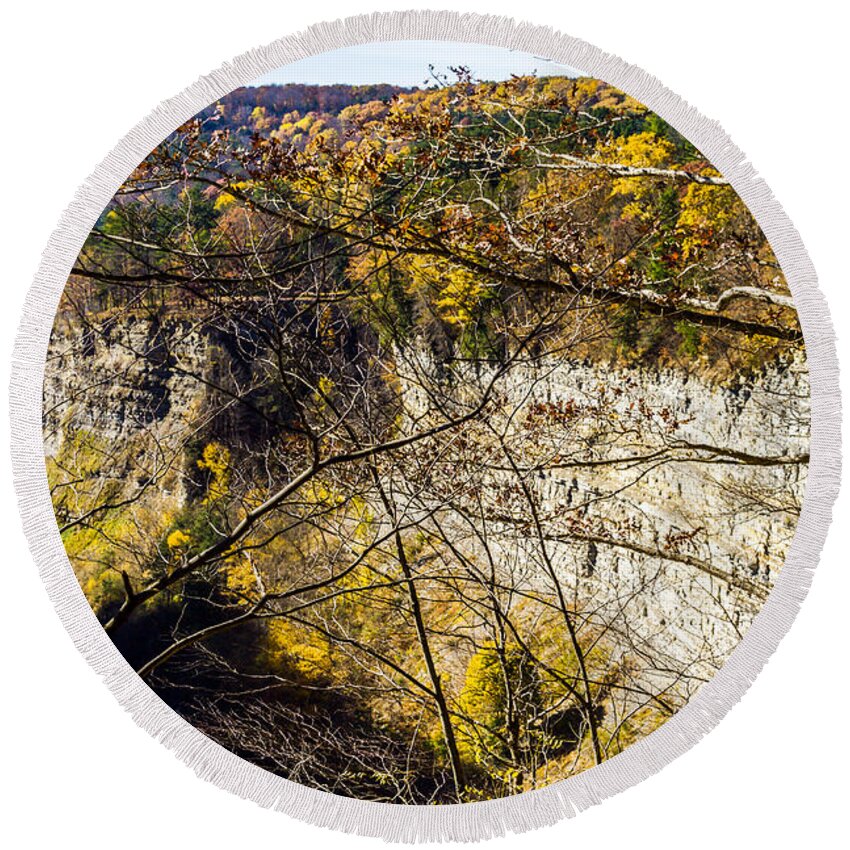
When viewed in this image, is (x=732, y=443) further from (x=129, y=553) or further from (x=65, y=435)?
(x=65, y=435)

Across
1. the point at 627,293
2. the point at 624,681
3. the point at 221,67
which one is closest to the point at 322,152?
the point at 221,67

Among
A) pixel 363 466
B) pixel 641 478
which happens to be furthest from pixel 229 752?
pixel 641 478
